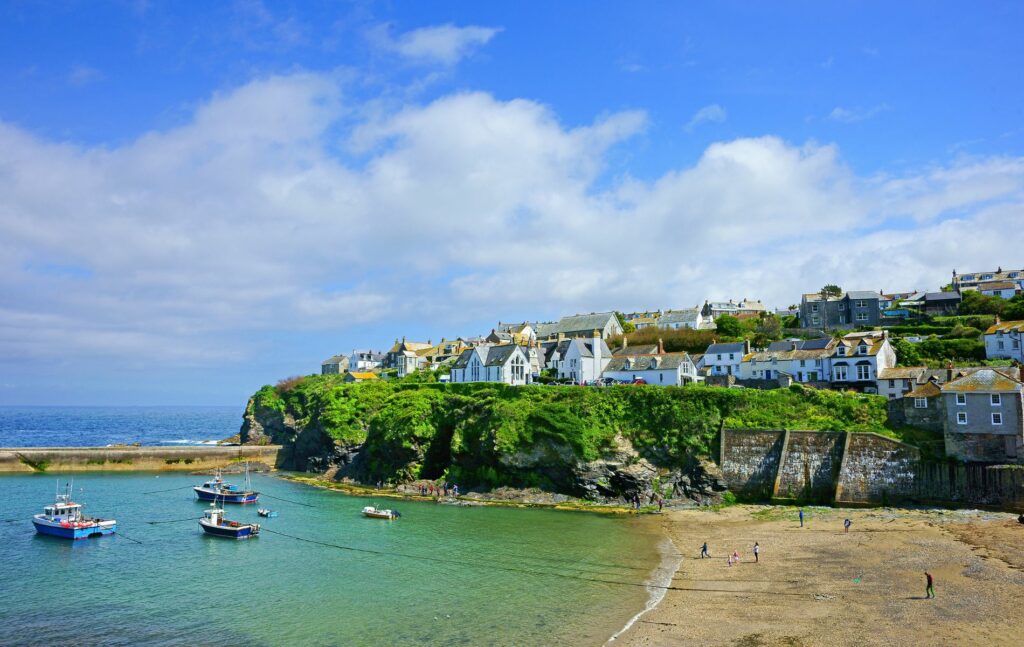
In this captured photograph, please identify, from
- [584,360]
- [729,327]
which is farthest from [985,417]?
[584,360]

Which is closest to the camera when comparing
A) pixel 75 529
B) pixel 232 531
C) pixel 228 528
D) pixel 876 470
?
pixel 75 529

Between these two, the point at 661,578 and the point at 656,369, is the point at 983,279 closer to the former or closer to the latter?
the point at 656,369

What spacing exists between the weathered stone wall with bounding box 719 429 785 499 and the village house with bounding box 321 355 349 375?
303 ft

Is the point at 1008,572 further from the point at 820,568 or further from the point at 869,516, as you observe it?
the point at 869,516

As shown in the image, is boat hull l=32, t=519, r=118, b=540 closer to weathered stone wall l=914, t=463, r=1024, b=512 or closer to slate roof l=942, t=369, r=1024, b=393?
weathered stone wall l=914, t=463, r=1024, b=512

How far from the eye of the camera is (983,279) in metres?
109

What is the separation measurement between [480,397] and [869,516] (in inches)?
1414

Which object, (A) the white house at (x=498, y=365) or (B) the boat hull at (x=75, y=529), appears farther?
(A) the white house at (x=498, y=365)

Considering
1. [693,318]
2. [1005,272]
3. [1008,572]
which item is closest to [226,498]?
[1008,572]

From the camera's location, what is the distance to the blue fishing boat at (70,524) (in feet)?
144

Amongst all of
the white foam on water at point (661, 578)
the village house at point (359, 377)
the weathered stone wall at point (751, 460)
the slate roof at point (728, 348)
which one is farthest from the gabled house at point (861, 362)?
the village house at point (359, 377)

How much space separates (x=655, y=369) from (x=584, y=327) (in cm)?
3206

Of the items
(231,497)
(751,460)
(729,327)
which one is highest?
(729,327)

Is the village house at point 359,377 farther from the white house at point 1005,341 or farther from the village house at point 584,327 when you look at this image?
the white house at point 1005,341
